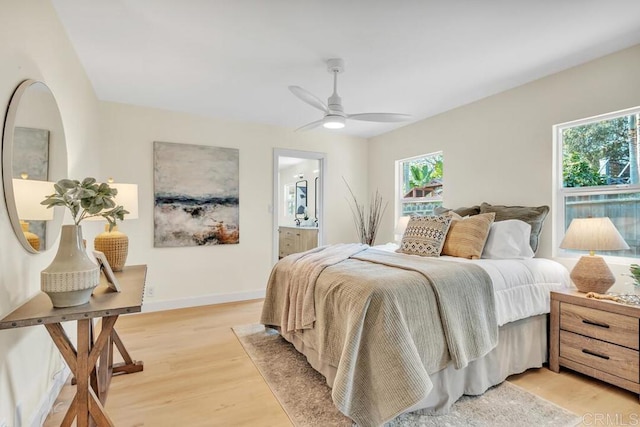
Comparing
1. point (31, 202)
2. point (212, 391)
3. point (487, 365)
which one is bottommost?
point (212, 391)

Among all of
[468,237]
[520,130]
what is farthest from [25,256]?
[520,130]

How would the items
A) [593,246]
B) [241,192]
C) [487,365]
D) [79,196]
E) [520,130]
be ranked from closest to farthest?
[79,196]
[487,365]
[593,246]
[520,130]
[241,192]

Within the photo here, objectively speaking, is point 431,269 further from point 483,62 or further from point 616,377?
point 483,62

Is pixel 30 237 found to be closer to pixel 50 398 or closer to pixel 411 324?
pixel 50 398

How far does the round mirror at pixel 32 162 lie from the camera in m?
1.41

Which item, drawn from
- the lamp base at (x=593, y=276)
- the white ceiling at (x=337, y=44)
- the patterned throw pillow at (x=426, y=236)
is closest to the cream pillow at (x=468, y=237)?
the patterned throw pillow at (x=426, y=236)

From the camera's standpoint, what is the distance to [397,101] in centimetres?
354

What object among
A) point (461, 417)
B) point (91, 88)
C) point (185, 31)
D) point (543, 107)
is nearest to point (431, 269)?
point (461, 417)

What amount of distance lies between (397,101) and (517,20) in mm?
1559

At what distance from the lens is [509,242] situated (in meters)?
2.64

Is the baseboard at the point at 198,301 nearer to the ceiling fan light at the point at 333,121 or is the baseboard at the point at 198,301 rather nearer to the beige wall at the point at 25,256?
the beige wall at the point at 25,256

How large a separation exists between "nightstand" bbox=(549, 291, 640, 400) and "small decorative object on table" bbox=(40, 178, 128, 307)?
297 cm

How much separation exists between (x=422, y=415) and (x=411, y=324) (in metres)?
0.56

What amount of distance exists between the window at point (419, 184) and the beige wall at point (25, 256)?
3841mm
